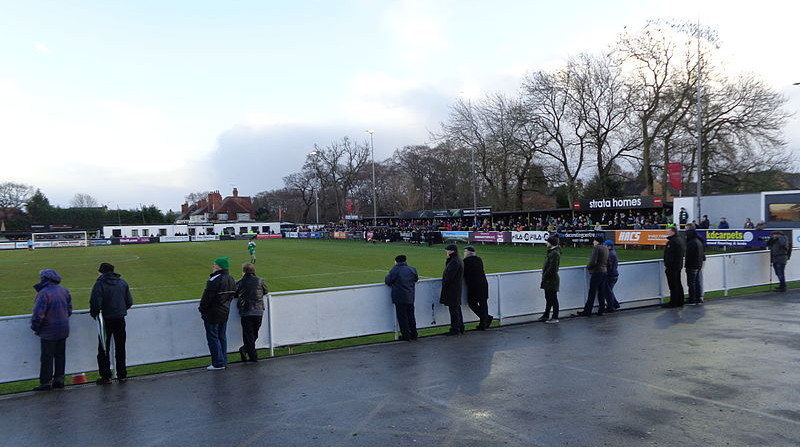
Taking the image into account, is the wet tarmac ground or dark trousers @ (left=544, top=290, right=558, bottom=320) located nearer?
the wet tarmac ground

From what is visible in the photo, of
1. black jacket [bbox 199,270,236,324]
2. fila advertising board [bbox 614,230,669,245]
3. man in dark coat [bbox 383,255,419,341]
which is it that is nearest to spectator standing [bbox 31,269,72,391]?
black jacket [bbox 199,270,236,324]

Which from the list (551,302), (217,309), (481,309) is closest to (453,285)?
(481,309)

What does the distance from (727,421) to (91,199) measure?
154834 millimetres

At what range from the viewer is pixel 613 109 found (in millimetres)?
45938

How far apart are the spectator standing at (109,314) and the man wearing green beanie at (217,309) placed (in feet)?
3.65

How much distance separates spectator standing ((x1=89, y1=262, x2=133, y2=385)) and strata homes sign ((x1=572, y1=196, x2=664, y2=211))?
36078mm

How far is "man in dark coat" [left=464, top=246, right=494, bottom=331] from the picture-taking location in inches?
415

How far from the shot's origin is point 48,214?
93.7 m

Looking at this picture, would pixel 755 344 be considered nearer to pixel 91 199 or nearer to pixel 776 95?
pixel 776 95

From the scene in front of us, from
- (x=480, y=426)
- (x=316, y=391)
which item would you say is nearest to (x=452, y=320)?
(x=316, y=391)

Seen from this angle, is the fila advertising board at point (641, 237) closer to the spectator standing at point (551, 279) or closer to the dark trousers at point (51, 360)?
the spectator standing at point (551, 279)

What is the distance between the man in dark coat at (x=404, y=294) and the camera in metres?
9.80

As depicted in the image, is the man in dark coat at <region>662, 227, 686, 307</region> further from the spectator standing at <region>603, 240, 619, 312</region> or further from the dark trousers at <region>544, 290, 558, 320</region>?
the dark trousers at <region>544, 290, 558, 320</region>

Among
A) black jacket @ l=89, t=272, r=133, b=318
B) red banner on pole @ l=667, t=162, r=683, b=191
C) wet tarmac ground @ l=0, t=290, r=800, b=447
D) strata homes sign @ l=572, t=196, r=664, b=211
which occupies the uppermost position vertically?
red banner on pole @ l=667, t=162, r=683, b=191
